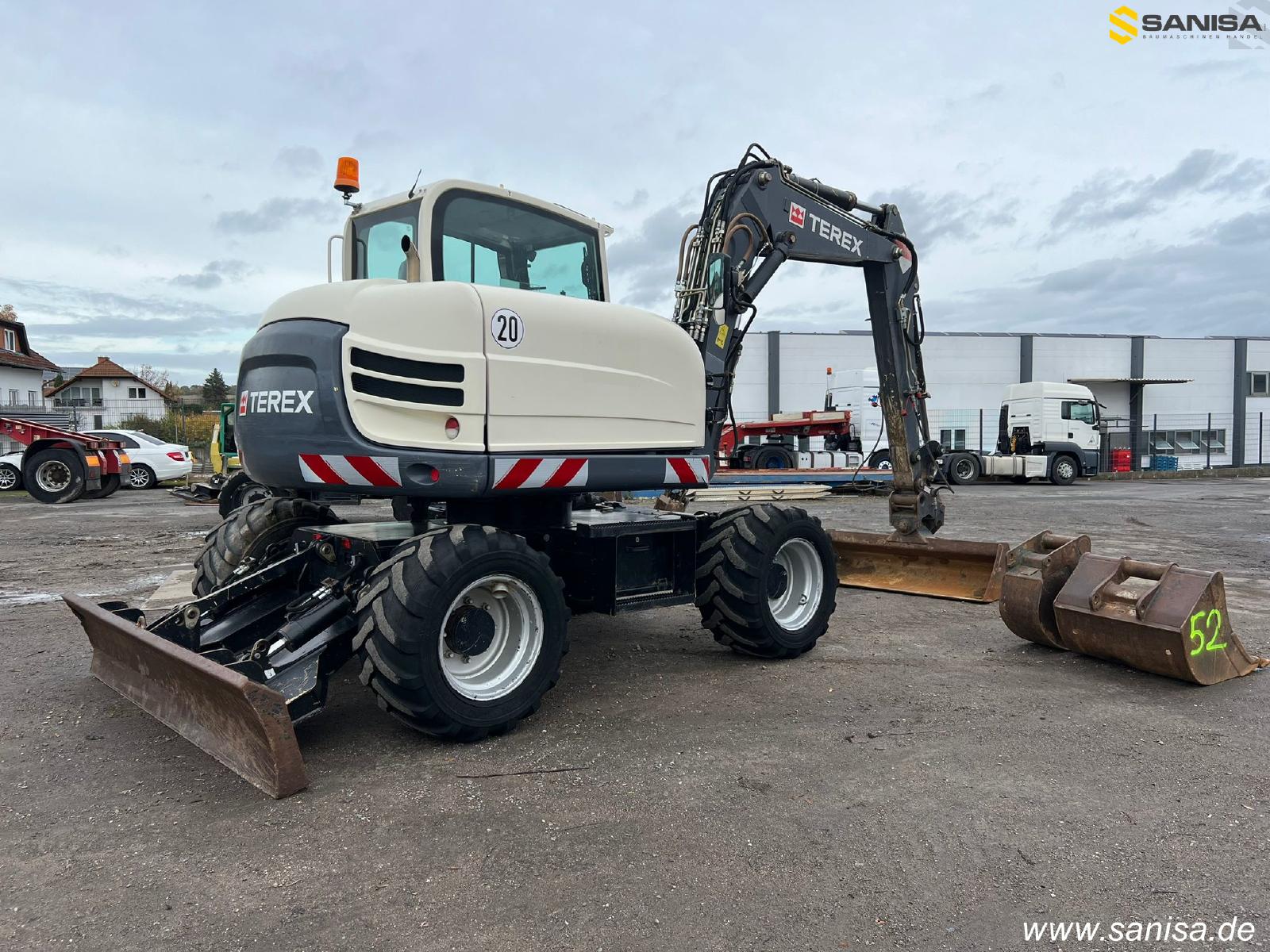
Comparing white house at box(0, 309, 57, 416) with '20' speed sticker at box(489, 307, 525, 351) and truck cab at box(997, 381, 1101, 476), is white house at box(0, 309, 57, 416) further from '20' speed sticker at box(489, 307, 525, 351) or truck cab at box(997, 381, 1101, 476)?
'20' speed sticker at box(489, 307, 525, 351)

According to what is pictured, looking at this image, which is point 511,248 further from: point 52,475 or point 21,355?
point 21,355

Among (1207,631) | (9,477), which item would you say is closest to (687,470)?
(1207,631)

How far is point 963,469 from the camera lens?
2684cm

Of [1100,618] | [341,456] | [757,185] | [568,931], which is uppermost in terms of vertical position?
[757,185]

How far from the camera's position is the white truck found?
26734 millimetres

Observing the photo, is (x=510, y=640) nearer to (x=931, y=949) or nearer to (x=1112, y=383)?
(x=931, y=949)

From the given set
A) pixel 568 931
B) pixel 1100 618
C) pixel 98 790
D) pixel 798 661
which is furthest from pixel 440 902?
pixel 1100 618

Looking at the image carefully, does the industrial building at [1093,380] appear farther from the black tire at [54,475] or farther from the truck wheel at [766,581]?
the truck wheel at [766,581]

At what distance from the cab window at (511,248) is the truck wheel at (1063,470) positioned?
2493cm

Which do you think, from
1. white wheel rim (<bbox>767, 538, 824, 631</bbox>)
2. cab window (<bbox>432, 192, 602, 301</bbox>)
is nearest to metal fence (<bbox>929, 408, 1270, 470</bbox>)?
white wheel rim (<bbox>767, 538, 824, 631</bbox>)

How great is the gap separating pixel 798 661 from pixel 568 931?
3.46m

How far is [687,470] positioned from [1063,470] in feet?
81.1

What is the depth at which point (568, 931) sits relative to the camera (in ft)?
9.11

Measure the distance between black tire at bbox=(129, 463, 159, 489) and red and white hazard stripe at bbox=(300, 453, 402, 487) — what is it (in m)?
22.1
